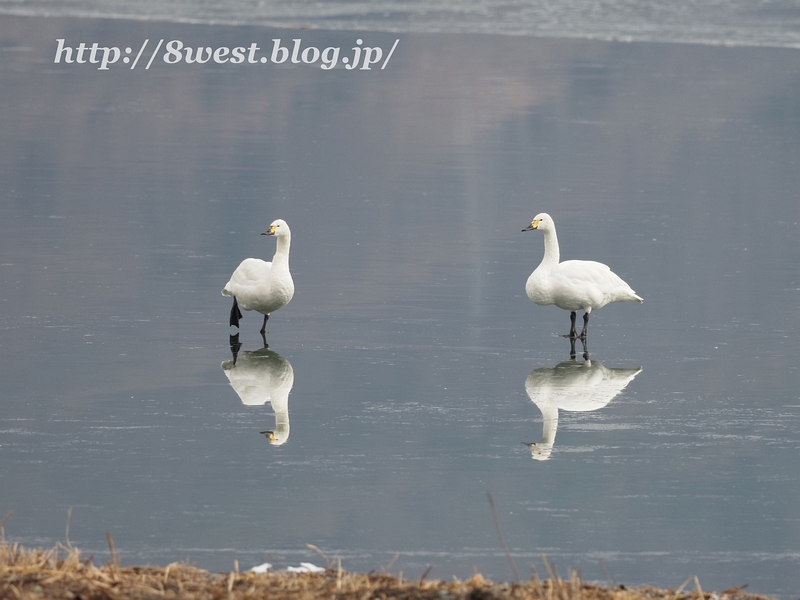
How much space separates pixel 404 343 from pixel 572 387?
1484mm

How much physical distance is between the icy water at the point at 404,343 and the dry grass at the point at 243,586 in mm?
698

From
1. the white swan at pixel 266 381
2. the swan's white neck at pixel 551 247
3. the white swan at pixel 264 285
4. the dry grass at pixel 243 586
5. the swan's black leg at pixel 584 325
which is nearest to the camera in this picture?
the dry grass at pixel 243 586

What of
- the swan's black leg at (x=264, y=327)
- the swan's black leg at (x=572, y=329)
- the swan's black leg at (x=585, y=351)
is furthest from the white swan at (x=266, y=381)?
the swan's black leg at (x=572, y=329)

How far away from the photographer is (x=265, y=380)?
918 cm

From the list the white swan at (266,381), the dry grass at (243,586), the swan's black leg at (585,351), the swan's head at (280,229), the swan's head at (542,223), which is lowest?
the dry grass at (243,586)

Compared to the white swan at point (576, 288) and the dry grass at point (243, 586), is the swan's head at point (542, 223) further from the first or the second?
the dry grass at point (243, 586)

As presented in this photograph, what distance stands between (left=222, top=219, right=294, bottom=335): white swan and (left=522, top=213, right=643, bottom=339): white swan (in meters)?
1.89

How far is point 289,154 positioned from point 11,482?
1168 centimetres

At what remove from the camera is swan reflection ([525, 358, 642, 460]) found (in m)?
8.69

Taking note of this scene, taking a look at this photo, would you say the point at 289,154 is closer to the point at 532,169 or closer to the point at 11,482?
the point at 532,169

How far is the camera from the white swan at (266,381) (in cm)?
827

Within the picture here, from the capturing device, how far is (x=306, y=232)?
1393 cm

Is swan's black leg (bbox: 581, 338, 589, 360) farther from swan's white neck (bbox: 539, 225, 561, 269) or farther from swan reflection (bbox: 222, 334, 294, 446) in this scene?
swan reflection (bbox: 222, 334, 294, 446)

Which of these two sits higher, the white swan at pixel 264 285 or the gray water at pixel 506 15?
the gray water at pixel 506 15
